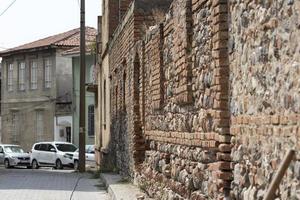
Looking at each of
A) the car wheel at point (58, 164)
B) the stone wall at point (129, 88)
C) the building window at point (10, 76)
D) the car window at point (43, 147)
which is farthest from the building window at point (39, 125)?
the stone wall at point (129, 88)

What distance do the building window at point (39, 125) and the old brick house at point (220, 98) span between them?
123 feet

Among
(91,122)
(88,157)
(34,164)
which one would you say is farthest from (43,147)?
(91,122)

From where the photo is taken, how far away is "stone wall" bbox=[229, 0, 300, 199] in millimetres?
4818

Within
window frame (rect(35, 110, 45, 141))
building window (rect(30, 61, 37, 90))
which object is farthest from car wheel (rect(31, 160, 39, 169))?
building window (rect(30, 61, 37, 90))

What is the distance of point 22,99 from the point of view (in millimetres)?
53344

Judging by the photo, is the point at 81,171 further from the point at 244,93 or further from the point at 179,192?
the point at 244,93

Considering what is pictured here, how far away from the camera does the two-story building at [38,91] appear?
161 feet

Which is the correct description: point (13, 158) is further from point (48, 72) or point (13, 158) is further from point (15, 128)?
point (15, 128)

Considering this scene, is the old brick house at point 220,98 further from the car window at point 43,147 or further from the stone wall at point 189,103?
the car window at point 43,147

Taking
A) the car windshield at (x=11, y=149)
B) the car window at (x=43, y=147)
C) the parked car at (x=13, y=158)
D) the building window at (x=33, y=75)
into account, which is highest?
the building window at (x=33, y=75)

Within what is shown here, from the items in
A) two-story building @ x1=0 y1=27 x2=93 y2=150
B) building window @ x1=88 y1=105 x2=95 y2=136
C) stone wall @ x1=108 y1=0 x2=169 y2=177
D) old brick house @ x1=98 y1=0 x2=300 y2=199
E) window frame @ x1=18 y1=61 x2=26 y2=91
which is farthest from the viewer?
window frame @ x1=18 y1=61 x2=26 y2=91

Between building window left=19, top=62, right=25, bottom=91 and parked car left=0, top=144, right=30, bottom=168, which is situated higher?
building window left=19, top=62, right=25, bottom=91

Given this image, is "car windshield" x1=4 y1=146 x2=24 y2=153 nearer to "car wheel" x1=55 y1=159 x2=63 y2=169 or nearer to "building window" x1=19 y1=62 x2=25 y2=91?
"car wheel" x1=55 y1=159 x2=63 y2=169

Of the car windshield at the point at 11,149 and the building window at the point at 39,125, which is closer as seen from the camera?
the car windshield at the point at 11,149
